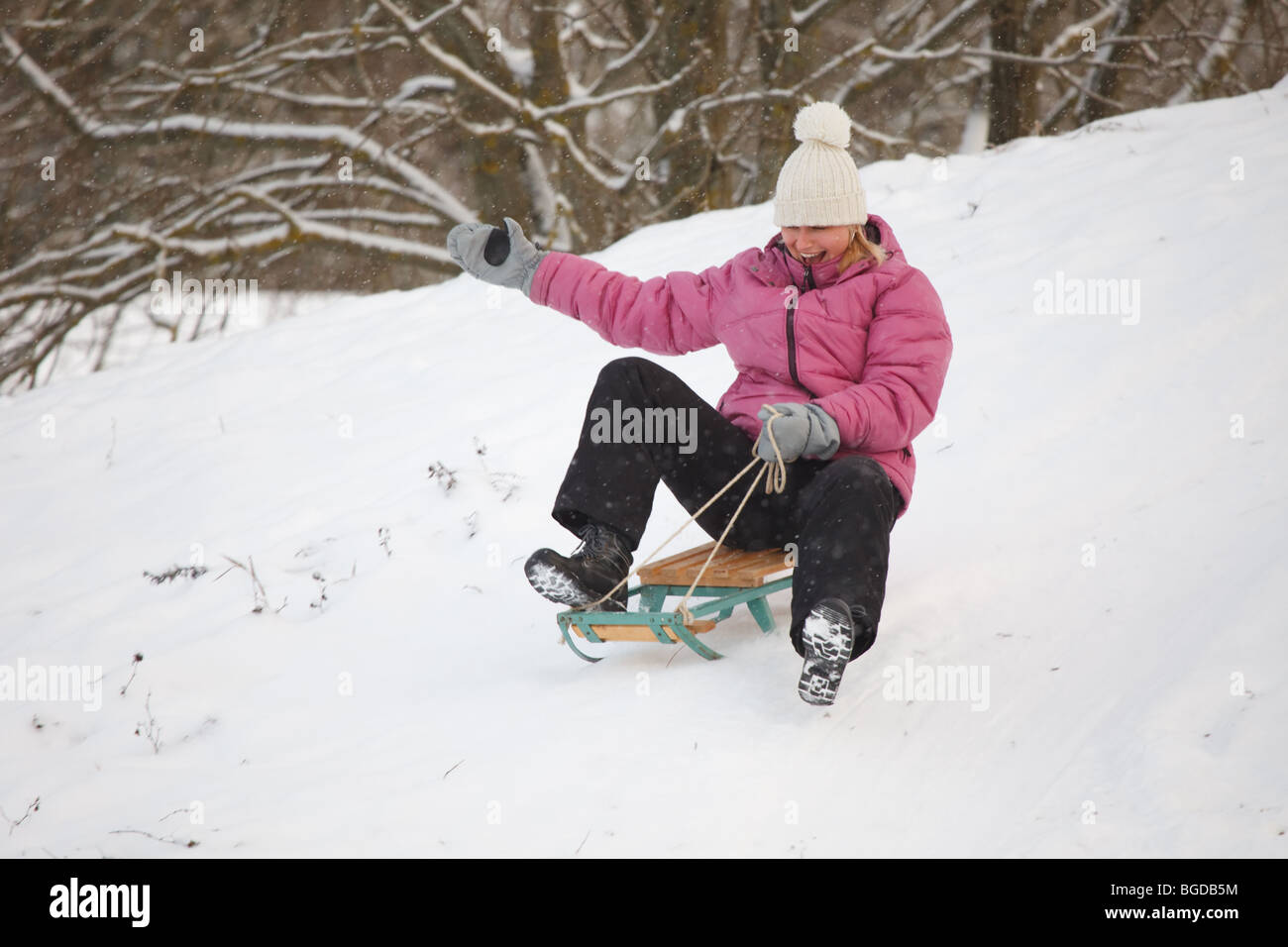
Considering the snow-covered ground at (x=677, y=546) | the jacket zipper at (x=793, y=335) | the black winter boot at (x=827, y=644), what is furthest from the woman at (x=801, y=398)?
the snow-covered ground at (x=677, y=546)

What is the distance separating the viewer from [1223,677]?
7.19ft

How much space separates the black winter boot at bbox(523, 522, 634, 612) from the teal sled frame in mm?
49

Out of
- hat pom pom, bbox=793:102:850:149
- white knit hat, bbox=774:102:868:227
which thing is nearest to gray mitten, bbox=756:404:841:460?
white knit hat, bbox=774:102:868:227

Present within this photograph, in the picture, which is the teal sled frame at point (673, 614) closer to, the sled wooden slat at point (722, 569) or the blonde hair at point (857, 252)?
the sled wooden slat at point (722, 569)

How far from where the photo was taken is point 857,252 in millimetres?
2707

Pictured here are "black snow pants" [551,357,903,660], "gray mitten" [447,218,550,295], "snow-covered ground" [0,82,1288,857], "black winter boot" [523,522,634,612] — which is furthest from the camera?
"gray mitten" [447,218,550,295]

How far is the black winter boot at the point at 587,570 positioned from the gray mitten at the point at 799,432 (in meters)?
0.43

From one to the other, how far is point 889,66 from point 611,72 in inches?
81.9

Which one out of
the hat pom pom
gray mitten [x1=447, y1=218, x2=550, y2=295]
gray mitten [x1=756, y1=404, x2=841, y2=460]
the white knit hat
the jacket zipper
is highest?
the hat pom pom

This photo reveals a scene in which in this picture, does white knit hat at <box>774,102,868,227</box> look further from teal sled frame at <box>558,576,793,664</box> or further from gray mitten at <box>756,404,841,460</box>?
teal sled frame at <box>558,576,793,664</box>

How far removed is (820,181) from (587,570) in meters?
1.08

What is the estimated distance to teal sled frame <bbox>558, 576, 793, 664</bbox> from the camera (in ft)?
8.18
